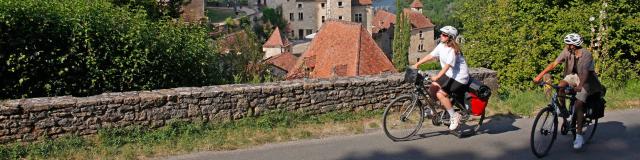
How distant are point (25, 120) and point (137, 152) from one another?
1546mm

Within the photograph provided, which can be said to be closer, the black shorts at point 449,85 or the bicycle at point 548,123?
the bicycle at point 548,123

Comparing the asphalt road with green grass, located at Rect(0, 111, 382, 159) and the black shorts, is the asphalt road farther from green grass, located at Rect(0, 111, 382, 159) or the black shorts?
the black shorts

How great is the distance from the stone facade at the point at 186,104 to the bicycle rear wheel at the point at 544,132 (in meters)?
3.17

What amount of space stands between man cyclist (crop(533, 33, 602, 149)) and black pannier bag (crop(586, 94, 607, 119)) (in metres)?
0.11

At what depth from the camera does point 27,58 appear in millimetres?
11648

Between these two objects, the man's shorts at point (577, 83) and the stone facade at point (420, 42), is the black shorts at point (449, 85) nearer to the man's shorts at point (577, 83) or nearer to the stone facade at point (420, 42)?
the man's shorts at point (577, 83)

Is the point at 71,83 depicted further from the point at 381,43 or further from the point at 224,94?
the point at 381,43

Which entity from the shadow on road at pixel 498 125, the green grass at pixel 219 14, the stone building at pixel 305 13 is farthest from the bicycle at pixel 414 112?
the stone building at pixel 305 13

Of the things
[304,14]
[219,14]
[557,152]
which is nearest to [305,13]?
[304,14]

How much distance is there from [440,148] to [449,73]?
34.4 inches

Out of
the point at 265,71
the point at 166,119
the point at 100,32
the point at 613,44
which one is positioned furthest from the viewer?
the point at 265,71

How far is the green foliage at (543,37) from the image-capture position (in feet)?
49.3

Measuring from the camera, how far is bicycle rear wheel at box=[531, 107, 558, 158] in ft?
21.7

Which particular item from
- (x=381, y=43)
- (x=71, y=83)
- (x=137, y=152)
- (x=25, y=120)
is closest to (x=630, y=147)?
(x=137, y=152)
